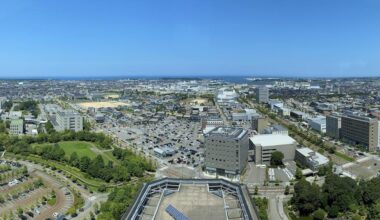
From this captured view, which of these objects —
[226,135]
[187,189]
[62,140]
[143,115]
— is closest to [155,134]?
[62,140]

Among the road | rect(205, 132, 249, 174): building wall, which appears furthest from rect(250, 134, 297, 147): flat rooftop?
the road

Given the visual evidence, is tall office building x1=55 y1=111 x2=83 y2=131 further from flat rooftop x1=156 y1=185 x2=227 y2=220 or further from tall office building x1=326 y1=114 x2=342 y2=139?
flat rooftop x1=156 y1=185 x2=227 y2=220

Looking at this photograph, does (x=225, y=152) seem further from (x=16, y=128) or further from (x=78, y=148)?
(x=16, y=128)

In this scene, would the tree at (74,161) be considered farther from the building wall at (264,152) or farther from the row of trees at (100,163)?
the building wall at (264,152)

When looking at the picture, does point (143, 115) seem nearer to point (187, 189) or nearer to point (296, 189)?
point (296, 189)

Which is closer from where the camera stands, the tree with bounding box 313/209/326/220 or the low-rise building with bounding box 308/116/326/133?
the tree with bounding box 313/209/326/220

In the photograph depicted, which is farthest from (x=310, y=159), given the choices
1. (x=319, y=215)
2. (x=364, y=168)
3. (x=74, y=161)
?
(x=74, y=161)
